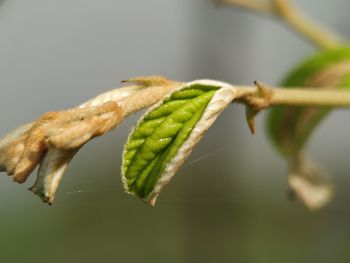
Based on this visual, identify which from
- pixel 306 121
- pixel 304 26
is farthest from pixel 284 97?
pixel 304 26

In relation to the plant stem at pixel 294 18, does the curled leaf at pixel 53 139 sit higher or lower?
higher

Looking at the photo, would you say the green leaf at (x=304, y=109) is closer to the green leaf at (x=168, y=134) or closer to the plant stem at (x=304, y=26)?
the plant stem at (x=304, y=26)

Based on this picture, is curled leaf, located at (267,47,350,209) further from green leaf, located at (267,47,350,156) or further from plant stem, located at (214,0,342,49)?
plant stem, located at (214,0,342,49)

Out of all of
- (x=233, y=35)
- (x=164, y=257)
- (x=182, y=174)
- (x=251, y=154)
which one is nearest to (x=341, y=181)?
(x=251, y=154)

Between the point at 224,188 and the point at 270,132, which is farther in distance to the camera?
the point at 224,188

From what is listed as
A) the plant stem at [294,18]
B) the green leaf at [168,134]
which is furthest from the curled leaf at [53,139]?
the plant stem at [294,18]

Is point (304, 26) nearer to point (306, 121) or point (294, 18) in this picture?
point (294, 18)

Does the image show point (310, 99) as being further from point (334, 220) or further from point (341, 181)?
point (341, 181)
